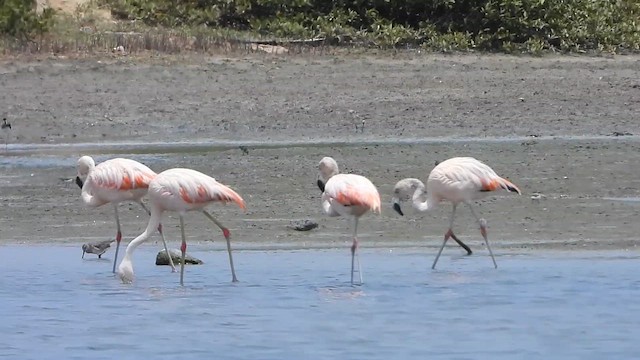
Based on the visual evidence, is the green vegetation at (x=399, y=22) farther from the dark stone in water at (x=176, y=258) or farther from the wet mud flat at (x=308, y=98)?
the dark stone in water at (x=176, y=258)

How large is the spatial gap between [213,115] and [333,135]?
1.45 meters

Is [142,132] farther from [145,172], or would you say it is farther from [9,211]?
[145,172]

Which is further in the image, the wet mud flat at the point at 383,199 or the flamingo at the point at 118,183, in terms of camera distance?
the wet mud flat at the point at 383,199

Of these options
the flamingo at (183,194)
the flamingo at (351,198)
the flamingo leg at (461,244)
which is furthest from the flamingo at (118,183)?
the flamingo leg at (461,244)

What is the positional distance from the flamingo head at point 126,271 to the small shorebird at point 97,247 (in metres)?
0.94

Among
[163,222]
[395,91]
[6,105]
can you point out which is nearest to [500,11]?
[395,91]

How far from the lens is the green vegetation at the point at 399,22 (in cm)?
1945

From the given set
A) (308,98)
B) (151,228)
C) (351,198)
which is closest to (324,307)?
(351,198)

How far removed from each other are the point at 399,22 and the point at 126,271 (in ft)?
37.0

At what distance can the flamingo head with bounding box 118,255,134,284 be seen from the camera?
31.7ft

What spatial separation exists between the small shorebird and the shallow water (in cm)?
8

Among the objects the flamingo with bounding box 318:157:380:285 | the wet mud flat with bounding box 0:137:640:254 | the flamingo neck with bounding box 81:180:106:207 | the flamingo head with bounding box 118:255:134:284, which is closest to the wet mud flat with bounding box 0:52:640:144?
the wet mud flat with bounding box 0:137:640:254

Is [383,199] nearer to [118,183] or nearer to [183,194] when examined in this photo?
[118,183]

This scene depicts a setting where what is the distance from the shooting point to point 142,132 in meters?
15.6
